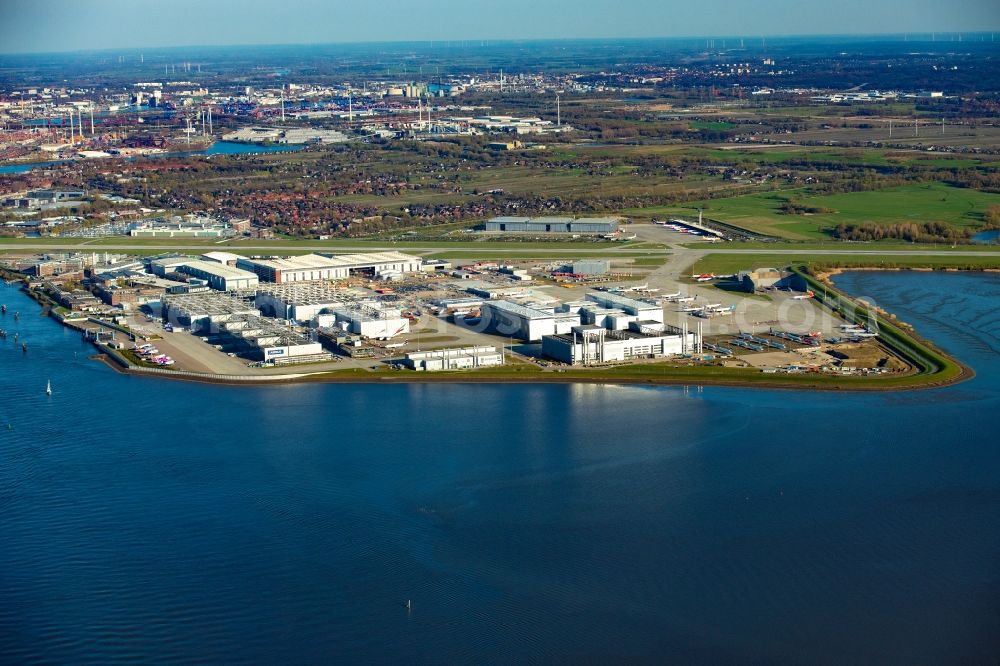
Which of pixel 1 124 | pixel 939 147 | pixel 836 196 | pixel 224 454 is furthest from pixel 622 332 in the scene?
pixel 1 124

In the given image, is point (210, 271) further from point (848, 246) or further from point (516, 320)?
point (848, 246)

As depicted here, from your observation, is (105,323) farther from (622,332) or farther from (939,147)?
(939,147)

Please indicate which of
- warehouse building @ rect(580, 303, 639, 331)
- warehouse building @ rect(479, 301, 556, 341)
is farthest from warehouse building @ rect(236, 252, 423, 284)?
warehouse building @ rect(580, 303, 639, 331)

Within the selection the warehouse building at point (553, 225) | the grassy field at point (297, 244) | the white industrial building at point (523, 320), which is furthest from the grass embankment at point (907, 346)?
the warehouse building at point (553, 225)

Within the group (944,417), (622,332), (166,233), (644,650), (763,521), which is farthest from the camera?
(166,233)

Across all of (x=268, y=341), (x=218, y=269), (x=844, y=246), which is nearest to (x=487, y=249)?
(x=218, y=269)

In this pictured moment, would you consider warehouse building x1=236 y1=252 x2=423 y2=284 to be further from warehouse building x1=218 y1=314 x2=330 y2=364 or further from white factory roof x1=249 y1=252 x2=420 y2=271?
warehouse building x1=218 y1=314 x2=330 y2=364

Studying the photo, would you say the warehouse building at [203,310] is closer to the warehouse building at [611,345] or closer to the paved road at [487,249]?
the warehouse building at [611,345]
